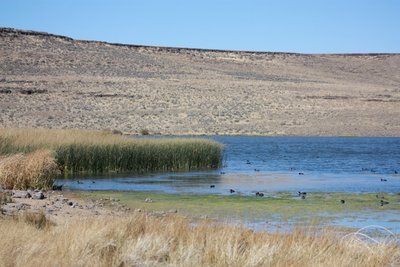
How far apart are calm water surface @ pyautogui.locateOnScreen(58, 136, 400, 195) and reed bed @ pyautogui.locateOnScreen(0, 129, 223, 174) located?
4.77 feet

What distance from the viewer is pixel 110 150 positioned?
31.9 m

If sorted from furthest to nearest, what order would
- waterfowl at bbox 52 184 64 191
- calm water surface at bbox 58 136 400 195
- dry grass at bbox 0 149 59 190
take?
calm water surface at bbox 58 136 400 195
waterfowl at bbox 52 184 64 191
dry grass at bbox 0 149 59 190

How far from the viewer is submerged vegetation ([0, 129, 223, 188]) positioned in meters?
29.3

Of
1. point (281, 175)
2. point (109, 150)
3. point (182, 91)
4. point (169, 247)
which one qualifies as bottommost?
point (169, 247)

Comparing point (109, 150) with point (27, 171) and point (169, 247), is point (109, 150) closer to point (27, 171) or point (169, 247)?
point (27, 171)

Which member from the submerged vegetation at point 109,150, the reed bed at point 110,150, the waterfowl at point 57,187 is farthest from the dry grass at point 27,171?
the reed bed at point 110,150

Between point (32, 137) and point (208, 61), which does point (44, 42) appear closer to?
point (208, 61)

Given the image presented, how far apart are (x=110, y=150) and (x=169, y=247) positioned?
823 inches

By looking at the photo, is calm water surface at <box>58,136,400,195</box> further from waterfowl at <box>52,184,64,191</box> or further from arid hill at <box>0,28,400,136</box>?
arid hill at <box>0,28,400,136</box>

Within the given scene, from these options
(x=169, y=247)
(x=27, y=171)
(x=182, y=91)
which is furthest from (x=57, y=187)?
(x=182, y=91)

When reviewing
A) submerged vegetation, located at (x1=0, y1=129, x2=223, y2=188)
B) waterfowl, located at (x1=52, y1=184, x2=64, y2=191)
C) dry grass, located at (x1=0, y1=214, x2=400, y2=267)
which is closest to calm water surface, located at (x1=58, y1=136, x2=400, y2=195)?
waterfowl, located at (x1=52, y1=184, x2=64, y2=191)

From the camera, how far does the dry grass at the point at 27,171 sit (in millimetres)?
22250

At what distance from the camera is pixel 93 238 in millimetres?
11062

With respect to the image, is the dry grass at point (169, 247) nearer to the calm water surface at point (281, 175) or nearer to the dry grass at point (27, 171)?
the dry grass at point (27, 171)
